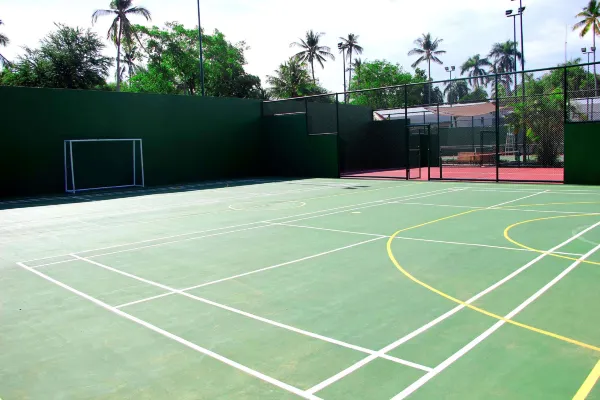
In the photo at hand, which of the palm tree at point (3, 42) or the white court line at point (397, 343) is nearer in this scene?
the white court line at point (397, 343)

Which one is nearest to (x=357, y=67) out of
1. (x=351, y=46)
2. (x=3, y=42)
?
(x=351, y=46)

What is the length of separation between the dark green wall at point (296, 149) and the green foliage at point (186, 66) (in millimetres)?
19265

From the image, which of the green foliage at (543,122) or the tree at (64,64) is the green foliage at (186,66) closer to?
the tree at (64,64)

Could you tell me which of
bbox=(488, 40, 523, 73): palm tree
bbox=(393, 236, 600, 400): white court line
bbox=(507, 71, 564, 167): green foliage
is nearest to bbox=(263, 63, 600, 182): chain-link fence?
bbox=(507, 71, 564, 167): green foliage

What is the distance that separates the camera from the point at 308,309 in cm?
427

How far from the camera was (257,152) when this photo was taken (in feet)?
73.5

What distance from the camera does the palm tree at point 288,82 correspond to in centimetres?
4175

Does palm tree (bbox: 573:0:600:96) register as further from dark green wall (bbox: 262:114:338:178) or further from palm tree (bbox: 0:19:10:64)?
palm tree (bbox: 0:19:10:64)

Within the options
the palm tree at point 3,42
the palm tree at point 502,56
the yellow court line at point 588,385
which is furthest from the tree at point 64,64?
the palm tree at point 502,56

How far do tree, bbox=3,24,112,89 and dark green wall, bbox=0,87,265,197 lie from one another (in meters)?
15.6

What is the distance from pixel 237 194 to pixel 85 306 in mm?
9953

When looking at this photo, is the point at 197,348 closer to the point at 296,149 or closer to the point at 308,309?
the point at 308,309

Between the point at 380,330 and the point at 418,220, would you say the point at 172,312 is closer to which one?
the point at 380,330

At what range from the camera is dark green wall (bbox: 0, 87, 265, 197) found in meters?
15.4
